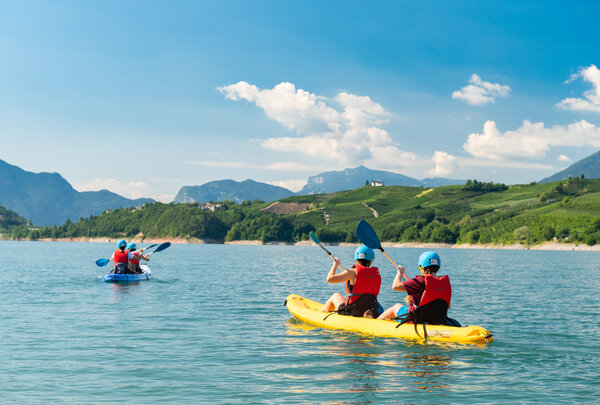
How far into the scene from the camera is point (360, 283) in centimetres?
1712

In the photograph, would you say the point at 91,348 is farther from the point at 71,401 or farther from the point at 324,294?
the point at 324,294

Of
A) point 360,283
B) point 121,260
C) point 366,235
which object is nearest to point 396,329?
point 360,283

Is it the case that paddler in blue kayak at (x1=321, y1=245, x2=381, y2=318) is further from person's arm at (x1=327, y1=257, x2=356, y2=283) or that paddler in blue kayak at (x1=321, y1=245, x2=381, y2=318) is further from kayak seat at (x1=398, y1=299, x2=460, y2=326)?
kayak seat at (x1=398, y1=299, x2=460, y2=326)

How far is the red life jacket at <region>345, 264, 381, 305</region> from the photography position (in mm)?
16922

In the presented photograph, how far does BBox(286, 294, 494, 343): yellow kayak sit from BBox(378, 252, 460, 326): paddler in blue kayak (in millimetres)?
269

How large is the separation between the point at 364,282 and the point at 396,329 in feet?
5.50

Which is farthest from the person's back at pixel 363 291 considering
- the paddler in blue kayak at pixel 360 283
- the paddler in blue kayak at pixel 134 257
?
the paddler in blue kayak at pixel 134 257

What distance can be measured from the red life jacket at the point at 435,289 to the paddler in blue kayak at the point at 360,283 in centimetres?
191

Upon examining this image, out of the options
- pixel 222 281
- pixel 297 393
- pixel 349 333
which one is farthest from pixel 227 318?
pixel 222 281

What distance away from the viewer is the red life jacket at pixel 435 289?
49.5 feet

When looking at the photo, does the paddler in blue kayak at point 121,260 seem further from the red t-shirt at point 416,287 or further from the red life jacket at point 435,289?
the red life jacket at point 435,289

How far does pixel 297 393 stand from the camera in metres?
11.1

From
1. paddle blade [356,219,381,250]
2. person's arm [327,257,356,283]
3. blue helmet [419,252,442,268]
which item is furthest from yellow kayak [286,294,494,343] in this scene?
paddle blade [356,219,381,250]

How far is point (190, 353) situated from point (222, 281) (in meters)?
27.3
